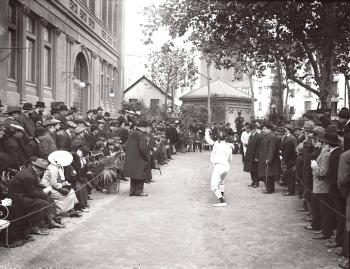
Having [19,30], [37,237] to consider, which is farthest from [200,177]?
[37,237]

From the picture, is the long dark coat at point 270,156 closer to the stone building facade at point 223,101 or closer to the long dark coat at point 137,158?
the long dark coat at point 137,158

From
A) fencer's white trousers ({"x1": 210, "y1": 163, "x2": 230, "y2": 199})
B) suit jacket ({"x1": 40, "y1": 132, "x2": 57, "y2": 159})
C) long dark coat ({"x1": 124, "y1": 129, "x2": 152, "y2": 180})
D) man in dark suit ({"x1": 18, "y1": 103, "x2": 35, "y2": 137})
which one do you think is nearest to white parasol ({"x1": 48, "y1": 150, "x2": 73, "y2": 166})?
suit jacket ({"x1": 40, "y1": 132, "x2": 57, "y2": 159})

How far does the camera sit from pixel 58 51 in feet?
66.7

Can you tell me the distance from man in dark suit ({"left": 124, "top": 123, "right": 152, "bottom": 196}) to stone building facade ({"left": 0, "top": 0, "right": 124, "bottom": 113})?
4.51 metres

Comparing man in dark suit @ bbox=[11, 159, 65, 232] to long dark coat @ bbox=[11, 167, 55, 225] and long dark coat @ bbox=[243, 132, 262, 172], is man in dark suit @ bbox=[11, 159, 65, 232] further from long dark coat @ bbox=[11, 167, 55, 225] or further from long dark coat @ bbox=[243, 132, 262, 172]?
long dark coat @ bbox=[243, 132, 262, 172]

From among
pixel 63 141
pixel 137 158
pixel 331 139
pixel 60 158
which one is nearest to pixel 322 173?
pixel 331 139

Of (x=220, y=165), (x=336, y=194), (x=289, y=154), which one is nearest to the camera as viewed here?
(x=336, y=194)

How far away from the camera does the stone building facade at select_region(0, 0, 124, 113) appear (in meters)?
15.8

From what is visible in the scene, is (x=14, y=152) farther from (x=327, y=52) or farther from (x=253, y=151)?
(x=327, y=52)

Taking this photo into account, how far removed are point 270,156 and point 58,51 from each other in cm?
1132

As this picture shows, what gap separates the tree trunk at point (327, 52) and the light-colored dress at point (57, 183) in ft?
33.9

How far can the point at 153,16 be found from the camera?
1513 cm

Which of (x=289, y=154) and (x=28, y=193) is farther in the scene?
(x=289, y=154)

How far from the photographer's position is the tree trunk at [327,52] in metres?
15.5
